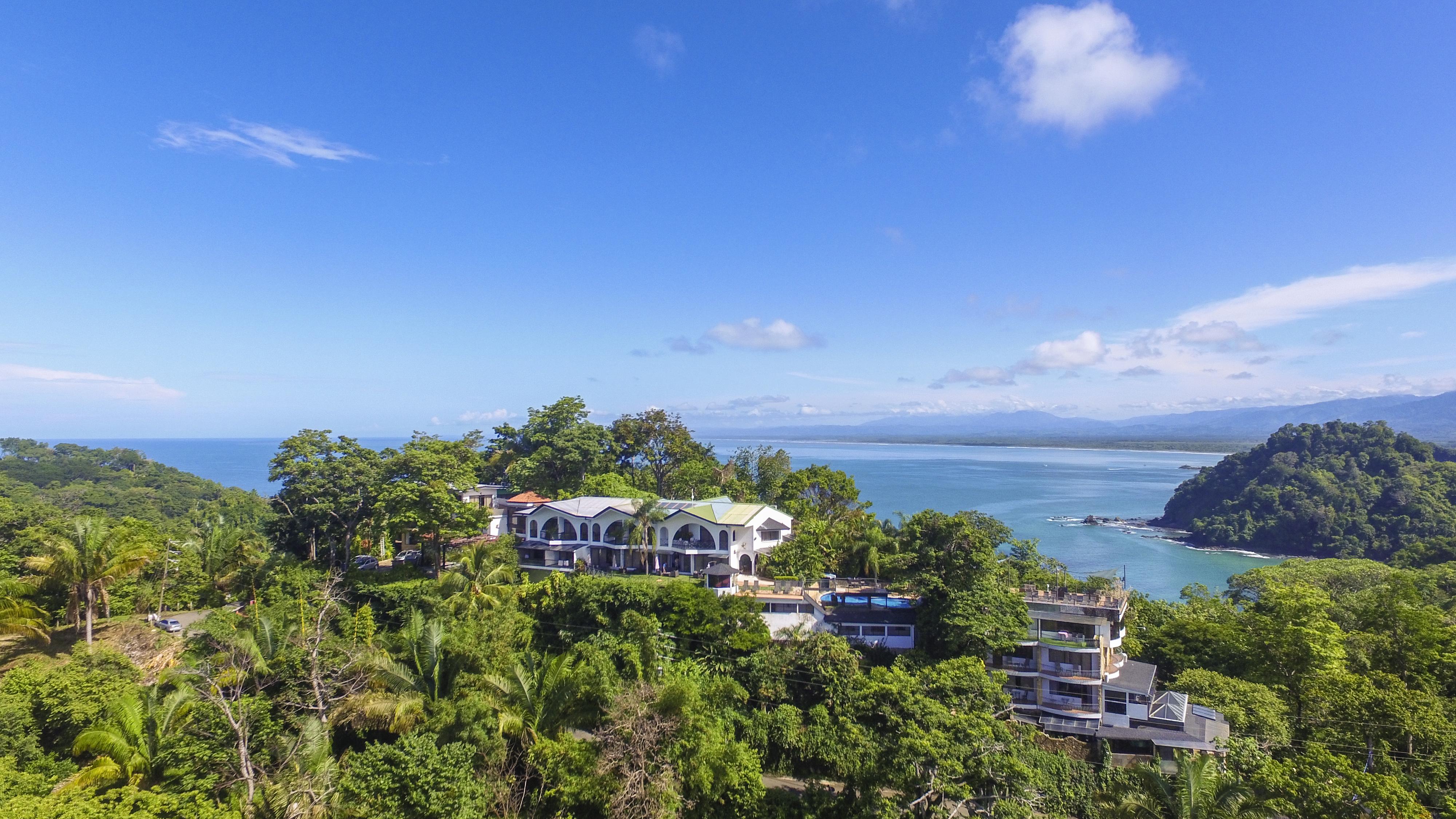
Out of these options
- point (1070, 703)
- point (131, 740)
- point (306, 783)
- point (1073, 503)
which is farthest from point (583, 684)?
point (1073, 503)

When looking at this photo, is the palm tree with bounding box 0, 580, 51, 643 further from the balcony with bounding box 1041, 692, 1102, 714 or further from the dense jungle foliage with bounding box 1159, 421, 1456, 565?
the dense jungle foliage with bounding box 1159, 421, 1456, 565

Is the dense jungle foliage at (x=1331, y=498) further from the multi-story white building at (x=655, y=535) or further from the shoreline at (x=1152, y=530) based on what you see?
the multi-story white building at (x=655, y=535)

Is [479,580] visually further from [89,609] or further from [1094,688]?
[1094,688]

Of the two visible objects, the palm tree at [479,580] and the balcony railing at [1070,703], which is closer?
the balcony railing at [1070,703]

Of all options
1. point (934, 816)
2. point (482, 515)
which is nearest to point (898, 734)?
point (934, 816)

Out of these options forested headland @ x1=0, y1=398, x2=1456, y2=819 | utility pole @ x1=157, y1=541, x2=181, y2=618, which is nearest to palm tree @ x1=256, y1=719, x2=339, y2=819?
forested headland @ x1=0, y1=398, x2=1456, y2=819

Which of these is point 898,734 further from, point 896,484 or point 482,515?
point 896,484

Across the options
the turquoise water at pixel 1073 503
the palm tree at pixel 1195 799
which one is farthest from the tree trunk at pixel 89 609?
the turquoise water at pixel 1073 503
